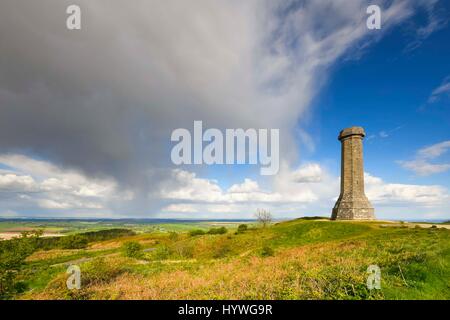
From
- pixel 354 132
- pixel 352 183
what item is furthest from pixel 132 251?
pixel 354 132

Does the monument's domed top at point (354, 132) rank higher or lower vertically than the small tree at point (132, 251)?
higher

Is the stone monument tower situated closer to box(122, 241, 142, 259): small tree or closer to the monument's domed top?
the monument's domed top

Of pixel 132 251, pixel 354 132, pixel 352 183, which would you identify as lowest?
pixel 132 251

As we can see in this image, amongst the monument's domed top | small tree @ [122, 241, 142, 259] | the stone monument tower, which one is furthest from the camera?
the monument's domed top

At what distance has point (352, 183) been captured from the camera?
4616 cm

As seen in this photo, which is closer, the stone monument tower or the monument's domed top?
the stone monument tower

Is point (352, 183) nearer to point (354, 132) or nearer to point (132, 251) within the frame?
point (354, 132)

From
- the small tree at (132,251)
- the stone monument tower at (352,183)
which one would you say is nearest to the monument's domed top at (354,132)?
the stone monument tower at (352,183)

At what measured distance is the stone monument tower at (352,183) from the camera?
147 ft

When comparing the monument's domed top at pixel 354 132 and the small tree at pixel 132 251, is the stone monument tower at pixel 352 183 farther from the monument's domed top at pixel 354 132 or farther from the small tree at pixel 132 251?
the small tree at pixel 132 251

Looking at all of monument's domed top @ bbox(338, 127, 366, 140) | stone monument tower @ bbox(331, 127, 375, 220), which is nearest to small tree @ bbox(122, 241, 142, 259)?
stone monument tower @ bbox(331, 127, 375, 220)

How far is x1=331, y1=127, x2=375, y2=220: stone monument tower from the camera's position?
44.9 metres
